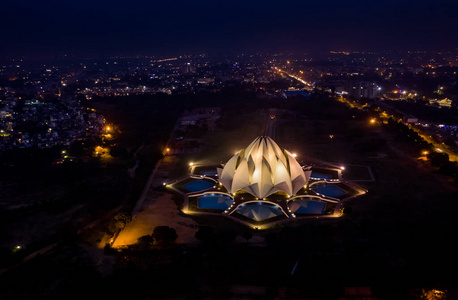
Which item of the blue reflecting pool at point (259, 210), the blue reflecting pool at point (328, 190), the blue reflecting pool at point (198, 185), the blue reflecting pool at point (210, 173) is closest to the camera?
the blue reflecting pool at point (259, 210)

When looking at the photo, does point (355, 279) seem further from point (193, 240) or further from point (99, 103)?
point (99, 103)

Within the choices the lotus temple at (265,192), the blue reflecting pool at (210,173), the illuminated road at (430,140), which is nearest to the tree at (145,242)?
the lotus temple at (265,192)


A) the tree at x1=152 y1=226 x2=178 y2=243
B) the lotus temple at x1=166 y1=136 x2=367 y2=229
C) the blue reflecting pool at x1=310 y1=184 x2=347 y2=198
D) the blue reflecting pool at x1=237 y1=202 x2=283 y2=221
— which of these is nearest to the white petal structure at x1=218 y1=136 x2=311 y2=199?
the lotus temple at x1=166 y1=136 x2=367 y2=229

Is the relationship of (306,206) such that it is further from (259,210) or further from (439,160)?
(439,160)

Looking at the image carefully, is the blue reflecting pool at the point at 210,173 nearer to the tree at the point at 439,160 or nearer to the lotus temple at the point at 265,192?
the lotus temple at the point at 265,192

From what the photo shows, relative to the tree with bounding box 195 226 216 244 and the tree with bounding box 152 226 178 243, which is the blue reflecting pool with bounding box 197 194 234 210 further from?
the tree with bounding box 152 226 178 243

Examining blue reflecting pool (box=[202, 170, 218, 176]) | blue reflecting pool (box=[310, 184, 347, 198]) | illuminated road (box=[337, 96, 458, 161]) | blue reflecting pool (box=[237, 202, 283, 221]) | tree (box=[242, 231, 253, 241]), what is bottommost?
blue reflecting pool (box=[237, 202, 283, 221])

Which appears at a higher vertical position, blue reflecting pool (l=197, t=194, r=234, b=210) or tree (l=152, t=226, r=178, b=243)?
tree (l=152, t=226, r=178, b=243)
